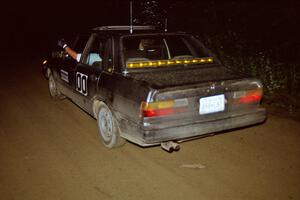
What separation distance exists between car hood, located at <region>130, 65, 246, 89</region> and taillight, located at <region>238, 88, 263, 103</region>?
235 millimetres

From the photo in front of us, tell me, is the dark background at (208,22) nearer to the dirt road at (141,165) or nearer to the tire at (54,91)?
the dirt road at (141,165)

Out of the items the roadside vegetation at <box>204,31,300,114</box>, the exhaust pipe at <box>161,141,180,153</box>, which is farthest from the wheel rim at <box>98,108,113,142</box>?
the roadside vegetation at <box>204,31,300,114</box>

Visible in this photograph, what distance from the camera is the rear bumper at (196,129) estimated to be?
12.9 ft

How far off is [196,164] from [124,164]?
945mm

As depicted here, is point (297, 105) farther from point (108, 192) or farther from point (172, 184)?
point (108, 192)

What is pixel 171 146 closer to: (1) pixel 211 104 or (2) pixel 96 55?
(1) pixel 211 104

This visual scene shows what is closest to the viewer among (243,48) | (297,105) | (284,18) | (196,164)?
(196,164)

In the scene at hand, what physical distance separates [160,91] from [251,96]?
1.36m

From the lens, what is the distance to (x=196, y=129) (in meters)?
4.11

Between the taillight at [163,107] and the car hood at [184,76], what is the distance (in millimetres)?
198

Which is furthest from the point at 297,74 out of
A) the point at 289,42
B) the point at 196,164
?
the point at 196,164

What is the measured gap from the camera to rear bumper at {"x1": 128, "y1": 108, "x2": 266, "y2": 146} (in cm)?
393

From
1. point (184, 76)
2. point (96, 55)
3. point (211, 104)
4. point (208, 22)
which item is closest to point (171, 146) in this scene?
point (211, 104)

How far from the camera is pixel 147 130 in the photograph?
3.91m
